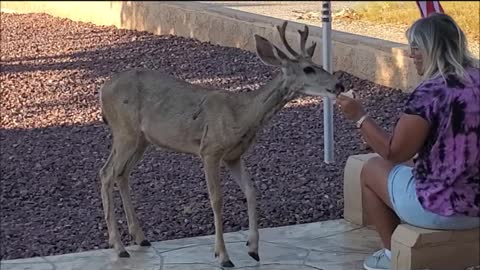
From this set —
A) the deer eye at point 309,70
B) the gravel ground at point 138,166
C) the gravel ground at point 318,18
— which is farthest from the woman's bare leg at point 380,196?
the gravel ground at point 318,18

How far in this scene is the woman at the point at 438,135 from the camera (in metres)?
5.21

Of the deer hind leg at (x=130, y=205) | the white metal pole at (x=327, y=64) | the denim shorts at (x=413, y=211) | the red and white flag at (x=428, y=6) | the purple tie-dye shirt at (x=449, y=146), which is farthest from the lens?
the red and white flag at (x=428, y=6)

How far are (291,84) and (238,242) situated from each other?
3.83 ft

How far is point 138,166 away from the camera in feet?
28.1

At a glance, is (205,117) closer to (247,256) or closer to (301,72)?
(301,72)

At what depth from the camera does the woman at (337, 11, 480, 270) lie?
521 centimetres

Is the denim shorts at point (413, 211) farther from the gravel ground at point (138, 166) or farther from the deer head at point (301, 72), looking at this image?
the gravel ground at point (138, 166)

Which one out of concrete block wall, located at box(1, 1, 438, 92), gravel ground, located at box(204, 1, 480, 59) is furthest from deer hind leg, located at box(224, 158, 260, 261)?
gravel ground, located at box(204, 1, 480, 59)

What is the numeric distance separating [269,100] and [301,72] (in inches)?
10.2

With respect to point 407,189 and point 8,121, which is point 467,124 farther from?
point 8,121

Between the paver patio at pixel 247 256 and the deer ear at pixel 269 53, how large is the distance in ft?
3.78

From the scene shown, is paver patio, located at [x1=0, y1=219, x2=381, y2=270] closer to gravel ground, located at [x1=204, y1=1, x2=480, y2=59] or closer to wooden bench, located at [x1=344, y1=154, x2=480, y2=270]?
wooden bench, located at [x1=344, y1=154, x2=480, y2=270]

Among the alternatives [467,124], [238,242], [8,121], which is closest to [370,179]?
[467,124]

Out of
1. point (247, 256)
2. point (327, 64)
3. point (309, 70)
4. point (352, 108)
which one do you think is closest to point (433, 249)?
point (352, 108)
